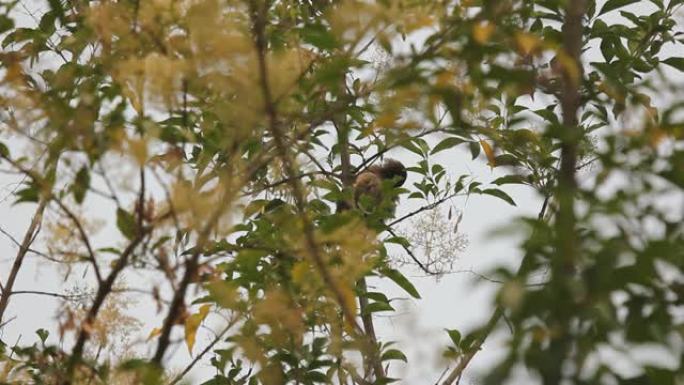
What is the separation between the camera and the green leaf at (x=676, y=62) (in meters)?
1.70

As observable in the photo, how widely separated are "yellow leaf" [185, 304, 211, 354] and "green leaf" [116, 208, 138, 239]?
0.11 metres

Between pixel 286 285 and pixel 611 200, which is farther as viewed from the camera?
pixel 286 285

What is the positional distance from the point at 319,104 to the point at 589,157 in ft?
1.95

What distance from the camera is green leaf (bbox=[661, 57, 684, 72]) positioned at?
5.58ft

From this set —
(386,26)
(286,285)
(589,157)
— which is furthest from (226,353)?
(589,157)

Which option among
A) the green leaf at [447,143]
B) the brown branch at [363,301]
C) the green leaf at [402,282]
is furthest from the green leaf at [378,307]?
the green leaf at [447,143]

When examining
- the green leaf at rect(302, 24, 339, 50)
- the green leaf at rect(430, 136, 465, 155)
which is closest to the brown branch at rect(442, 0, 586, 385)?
the green leaf at rect(302, 24, 339, 50)

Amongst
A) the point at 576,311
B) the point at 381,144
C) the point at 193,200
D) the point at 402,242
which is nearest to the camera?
the point at 576,311

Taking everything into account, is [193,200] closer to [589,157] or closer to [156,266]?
[156,266]

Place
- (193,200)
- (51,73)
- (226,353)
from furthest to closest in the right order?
(51,73), (226,353), (193,200)

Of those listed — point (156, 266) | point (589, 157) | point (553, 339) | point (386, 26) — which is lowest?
point (553, 339)

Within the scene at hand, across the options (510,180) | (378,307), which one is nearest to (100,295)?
(378,307)

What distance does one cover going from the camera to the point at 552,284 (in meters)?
0.67

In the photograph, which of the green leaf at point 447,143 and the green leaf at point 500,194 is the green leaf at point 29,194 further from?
the green leaf at point 500,194
